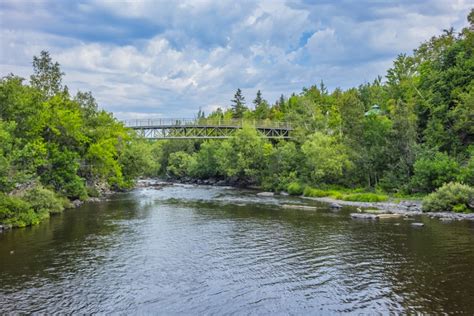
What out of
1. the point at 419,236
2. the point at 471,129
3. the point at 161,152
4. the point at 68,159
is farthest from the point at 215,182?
the point at 419,236

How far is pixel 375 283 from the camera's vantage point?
63.9 ft

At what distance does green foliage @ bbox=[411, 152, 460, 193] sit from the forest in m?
0.14

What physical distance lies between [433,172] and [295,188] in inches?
906

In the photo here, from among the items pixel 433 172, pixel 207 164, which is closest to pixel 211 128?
pixel 207 164

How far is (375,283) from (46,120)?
4145cm

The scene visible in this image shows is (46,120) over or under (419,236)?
over

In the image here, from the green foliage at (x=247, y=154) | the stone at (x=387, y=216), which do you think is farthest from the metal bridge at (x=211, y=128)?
the stone at (x=387, y=216)

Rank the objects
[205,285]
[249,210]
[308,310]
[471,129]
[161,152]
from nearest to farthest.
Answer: [308,310] → [205,285] → [249,210] → [471,129] → [161,152]

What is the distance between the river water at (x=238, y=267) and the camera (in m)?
17.0

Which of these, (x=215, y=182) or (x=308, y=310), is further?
(x=215, y=182)

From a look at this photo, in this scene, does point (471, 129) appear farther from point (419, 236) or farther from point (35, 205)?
point (35, 205)

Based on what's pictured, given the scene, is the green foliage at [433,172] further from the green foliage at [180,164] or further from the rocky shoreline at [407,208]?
the green foliage at [180,164]

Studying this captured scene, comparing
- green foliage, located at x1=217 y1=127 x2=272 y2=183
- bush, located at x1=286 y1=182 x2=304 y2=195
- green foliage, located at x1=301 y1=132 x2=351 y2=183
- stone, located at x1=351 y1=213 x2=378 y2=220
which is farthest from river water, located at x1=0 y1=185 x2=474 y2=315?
green foliage, located at x1=217 y1=127 x2=272 y2=183

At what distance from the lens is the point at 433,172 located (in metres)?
47.1
